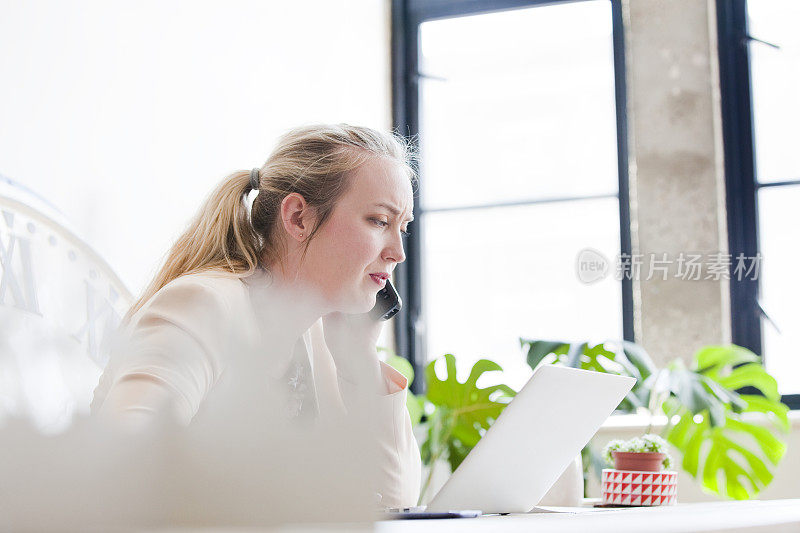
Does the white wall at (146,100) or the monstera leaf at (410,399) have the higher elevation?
the white wall at (146,100)

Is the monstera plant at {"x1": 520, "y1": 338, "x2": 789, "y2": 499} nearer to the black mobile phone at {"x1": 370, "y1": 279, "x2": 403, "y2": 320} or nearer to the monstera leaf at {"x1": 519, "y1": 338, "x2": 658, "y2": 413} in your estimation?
the monstera leaf at {"x1": 519, "y1": 338, "x2": 658, "y2": 413}

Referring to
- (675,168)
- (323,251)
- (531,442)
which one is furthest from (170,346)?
(675,168)

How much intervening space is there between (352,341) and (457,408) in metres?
1.43

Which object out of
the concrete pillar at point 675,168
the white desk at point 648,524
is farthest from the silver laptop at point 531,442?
the concrete pillar at point 675,168

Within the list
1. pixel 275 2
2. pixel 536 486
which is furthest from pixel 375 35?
pixel 536 486

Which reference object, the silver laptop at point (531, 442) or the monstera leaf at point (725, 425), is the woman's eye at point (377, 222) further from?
the monstera leaf at point (725, 425)

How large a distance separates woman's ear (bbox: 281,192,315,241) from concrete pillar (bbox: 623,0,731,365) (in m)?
2.16

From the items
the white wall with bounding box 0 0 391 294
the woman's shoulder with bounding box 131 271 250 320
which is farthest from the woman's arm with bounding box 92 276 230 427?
the white wall with bounding box 0 0 391 294

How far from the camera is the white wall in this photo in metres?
2.19

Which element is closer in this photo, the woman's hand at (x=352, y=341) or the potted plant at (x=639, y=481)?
the potted plant at (x=639, y=481)

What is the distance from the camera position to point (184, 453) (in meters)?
0.18

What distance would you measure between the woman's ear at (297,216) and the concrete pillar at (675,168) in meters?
2.16

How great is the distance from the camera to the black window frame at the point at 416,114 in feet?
12.9

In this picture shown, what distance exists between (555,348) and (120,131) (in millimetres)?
1567
